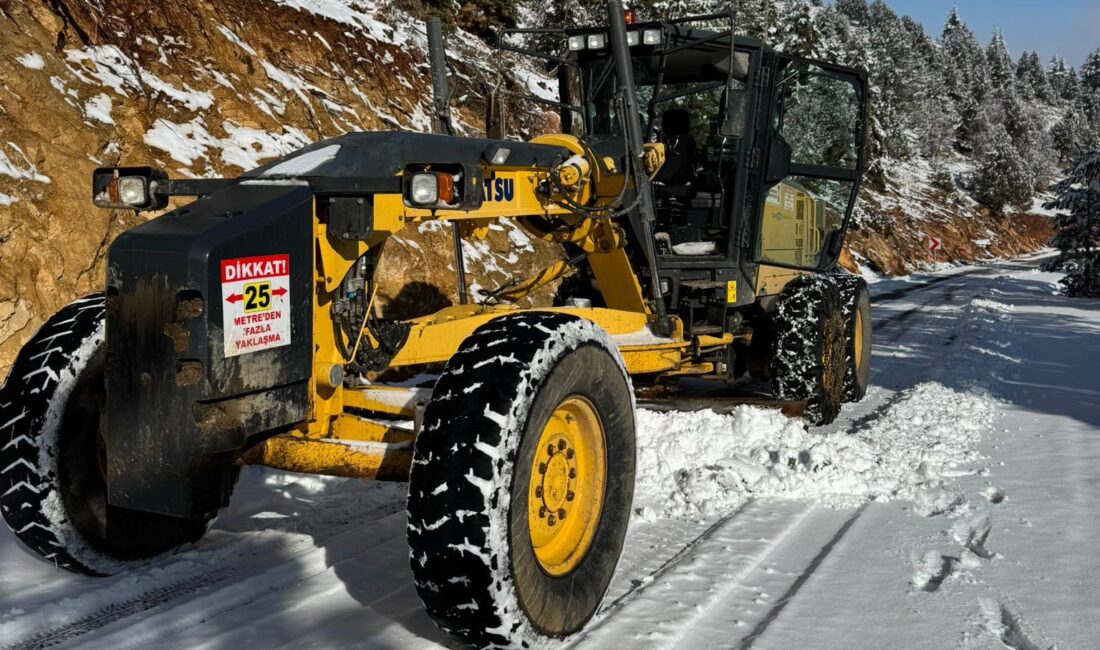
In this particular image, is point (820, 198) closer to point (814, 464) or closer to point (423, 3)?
point (814, 464)

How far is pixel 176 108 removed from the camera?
998 centimetres

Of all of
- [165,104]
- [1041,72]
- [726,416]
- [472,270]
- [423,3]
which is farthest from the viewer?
[1041,72]

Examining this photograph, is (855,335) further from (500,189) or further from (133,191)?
(133,191)

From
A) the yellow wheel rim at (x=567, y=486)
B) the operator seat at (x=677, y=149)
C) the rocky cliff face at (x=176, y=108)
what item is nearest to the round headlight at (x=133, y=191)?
the yellow wheel rim at (x=567, y=486)

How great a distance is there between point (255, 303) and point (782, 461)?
3.45 metres

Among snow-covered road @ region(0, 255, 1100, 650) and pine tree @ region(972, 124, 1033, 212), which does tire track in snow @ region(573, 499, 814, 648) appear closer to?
snow-covered road @ region(0, 255, 1100, 650)

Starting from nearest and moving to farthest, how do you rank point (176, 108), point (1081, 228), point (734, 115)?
point (734, 115) < point (176, 108) < point (1081, 228)

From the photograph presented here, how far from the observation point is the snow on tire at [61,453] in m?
3.75

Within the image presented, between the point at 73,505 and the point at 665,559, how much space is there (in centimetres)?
252

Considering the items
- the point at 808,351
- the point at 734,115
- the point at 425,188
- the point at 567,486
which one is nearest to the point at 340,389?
the point at 425,188

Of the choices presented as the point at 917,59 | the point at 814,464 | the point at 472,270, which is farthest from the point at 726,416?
the point at 917,59

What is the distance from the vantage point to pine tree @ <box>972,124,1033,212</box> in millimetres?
67250

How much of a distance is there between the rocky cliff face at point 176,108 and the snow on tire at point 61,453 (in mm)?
3486

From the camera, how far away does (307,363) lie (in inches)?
140
